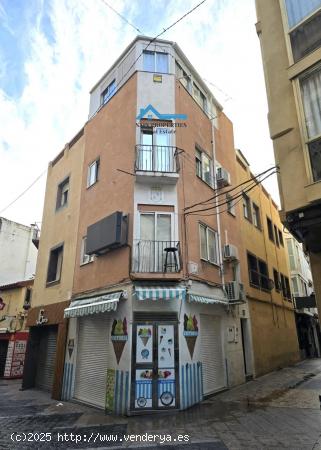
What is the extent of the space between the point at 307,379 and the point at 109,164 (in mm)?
13025

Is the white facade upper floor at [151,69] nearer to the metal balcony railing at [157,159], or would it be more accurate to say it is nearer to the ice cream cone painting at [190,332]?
the metal balcony railing at [157,159]

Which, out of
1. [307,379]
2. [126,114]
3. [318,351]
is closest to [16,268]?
[126,114]

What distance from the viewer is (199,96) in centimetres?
1592

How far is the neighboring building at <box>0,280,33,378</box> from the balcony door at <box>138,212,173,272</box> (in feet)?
33.9

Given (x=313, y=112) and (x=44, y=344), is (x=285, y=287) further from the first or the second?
(x=313, y=112)

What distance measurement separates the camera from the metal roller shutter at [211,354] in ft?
36.7

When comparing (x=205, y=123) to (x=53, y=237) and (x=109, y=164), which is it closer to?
(x=109, y=164)

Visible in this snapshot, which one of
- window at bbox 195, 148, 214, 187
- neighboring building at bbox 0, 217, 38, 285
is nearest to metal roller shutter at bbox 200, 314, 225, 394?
window at bbox 195, 148, 214, 187

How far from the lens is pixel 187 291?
10.4m

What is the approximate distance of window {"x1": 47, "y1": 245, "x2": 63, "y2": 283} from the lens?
613 inches

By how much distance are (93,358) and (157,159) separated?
303 inches

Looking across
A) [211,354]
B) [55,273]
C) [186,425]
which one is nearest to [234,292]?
[211,354]

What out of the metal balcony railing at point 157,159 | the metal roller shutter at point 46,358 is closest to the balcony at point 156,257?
the metal balcony railing at point 157,159

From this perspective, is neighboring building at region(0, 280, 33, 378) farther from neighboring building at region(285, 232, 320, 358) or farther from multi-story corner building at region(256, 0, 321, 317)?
neighboring building at region(285, 232, 320, 358)
